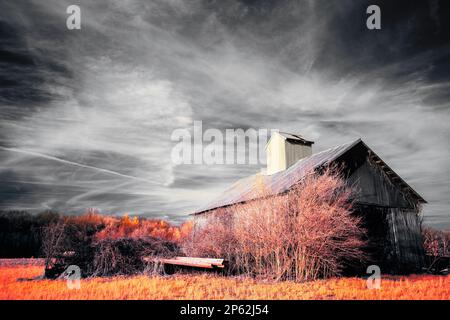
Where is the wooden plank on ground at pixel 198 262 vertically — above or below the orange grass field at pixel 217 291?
above

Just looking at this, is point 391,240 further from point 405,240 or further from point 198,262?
point 198,262

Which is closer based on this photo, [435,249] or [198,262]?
[198,262]

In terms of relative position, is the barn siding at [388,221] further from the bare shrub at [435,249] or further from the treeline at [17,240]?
the treeline at [17,240]

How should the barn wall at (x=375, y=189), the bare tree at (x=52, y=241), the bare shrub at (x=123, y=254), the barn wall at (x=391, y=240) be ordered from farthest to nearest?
the barn wall at (x=375, y=189)
the barn wall at (x=391, y=240)
the bare shrub at (x=123, y=254)
the bare tree at (x=52, y=241)

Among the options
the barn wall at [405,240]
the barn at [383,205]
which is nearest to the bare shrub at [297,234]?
the barn at [383,205]

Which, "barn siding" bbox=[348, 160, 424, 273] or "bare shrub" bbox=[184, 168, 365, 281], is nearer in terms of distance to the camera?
"bare shrub" bbox=[184, 168, 365, 281]

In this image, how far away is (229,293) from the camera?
8625mm

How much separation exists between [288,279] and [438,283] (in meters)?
6.29

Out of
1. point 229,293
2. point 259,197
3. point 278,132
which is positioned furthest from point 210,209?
point 229,293

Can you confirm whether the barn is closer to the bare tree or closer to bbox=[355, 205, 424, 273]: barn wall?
bbox=[355, 205, 424, 273]: barn wall

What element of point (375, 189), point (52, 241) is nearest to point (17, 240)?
point (52, 241)

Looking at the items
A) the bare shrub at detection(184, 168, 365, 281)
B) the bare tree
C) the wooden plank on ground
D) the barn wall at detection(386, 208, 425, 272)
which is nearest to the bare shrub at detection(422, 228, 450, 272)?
the barn wall at detection(386, 208, 425, 272)

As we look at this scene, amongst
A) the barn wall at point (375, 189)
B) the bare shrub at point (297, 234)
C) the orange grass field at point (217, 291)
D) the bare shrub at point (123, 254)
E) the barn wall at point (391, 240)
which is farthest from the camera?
the barn wall at point (375, 189)
